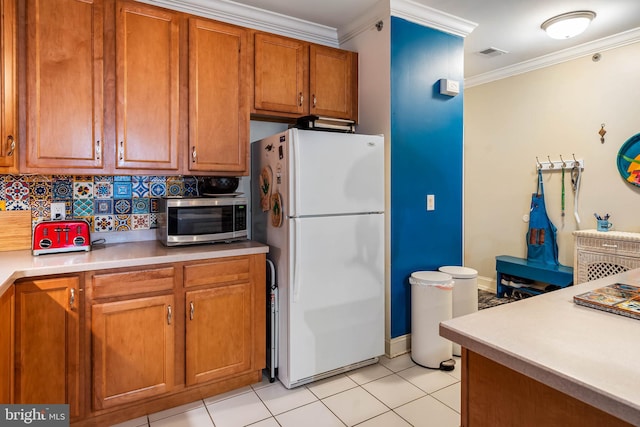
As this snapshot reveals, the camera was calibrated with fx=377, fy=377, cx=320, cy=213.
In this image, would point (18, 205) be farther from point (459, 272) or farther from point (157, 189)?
point (459, 272)

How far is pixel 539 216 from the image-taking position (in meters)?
3.98

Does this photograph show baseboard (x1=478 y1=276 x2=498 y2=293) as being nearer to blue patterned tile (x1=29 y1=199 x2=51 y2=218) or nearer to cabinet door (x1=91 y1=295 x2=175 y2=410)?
cabinet door (x1=91 y1=295 x2=175 y2=410)

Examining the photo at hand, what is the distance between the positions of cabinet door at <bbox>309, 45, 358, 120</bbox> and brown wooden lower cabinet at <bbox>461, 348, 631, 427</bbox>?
2254 millimetres

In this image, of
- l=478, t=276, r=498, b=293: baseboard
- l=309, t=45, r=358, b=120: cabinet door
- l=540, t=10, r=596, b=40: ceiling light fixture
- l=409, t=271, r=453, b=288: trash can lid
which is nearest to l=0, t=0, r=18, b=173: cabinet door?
l=309, t=45, r=358, b=120: cabinet door

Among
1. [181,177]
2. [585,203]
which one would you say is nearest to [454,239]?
[585,203]

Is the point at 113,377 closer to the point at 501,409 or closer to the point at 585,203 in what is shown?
the point at 501,409

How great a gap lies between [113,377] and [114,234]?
38.3 inches

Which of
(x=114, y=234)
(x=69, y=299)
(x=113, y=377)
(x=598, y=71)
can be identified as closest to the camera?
(x=69, y=299)

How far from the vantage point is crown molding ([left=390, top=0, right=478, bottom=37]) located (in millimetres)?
2807

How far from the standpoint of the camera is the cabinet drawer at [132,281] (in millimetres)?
1996

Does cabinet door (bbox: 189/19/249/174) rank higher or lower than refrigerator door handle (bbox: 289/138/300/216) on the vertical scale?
higher

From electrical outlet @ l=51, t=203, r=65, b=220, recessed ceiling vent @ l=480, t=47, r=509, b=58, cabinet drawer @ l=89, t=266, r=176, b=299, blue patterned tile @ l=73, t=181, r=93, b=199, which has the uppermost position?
recessed ceiling vent @ l=480, t=47, r=509, b=58

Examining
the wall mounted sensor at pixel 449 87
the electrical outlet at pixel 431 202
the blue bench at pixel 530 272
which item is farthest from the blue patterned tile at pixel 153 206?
the blue bench at pixel 530 272

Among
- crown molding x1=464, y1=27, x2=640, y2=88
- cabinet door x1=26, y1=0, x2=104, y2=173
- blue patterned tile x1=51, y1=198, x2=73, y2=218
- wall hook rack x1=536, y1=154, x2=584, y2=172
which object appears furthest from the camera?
wall hook rack x1=536, y1=154, x2=584, y2=172
